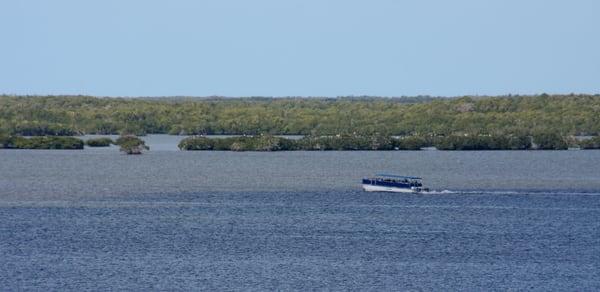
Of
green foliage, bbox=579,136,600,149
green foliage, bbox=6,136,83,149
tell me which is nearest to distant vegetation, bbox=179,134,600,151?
green foliage, bbox=579,136,600,149

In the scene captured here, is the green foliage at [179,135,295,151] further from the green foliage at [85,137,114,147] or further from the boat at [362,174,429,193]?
the boat at [362,174,429,193]

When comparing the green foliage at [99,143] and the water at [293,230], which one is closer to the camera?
the water at [293,230]

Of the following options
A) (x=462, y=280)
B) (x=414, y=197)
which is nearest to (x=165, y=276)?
(x=462, y=280)

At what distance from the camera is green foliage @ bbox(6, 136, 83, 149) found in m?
122

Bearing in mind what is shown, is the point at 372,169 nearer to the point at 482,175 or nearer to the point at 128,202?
the point at 482,175

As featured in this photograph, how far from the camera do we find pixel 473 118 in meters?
153

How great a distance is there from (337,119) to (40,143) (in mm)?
47034

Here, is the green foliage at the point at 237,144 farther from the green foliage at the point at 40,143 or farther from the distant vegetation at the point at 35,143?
the distant vegetation at the point at 35,143

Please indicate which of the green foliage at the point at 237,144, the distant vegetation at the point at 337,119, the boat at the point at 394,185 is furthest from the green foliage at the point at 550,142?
the boat at the point at 394,185

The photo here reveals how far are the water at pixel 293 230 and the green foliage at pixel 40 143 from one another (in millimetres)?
30946

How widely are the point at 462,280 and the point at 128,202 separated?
26534 mm

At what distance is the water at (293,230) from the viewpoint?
41.8 metres

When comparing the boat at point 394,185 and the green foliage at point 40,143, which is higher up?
the green foliage at point 40,143

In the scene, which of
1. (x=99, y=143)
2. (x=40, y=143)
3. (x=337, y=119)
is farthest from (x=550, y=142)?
(x=40, y=143)
